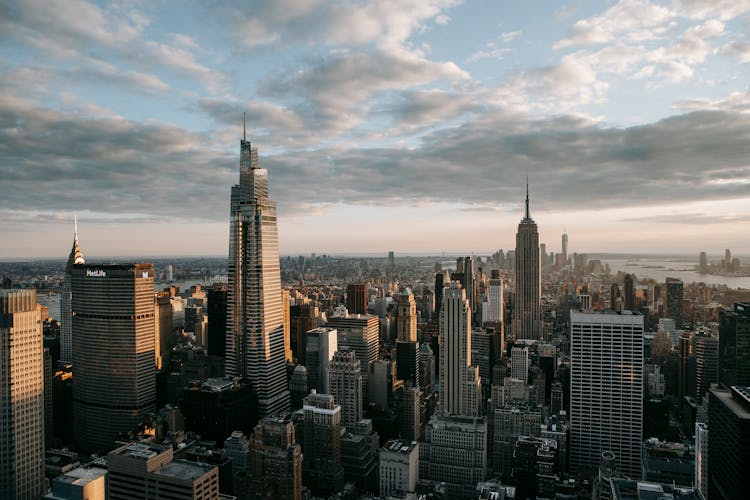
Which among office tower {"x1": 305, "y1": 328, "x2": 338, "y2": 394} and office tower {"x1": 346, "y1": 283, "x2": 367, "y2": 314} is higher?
office tower {"x1": 346, "y1": 283, "x2": 367, "y2": 314}

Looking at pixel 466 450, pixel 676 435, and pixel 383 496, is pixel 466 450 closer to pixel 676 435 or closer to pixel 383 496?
pixel 383 496

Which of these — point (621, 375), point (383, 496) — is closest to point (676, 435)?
point (621, 375)

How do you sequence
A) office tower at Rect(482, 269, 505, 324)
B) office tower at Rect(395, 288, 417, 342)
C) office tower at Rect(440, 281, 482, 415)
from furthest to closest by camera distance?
office tower at Rect(482, 269, 505, 324), office tower at Rect(395, 288, 417, 342), office tower at Rect(440, 281, 482, 415)

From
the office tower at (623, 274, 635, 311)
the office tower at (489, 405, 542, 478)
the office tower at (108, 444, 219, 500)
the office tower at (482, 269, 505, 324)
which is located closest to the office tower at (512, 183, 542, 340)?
the office tower at (482, 269, 505, 324)

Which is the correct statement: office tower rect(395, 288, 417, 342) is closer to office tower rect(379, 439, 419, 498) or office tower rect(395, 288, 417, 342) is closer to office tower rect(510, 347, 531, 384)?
office tower rect(510, 347, 531, 384)

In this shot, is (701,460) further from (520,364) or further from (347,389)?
(520,364)

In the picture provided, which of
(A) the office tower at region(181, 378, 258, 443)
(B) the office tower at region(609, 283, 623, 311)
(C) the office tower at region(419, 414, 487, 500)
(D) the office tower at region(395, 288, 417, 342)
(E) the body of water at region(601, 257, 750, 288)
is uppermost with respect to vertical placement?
(E) the body of water at region(601, 257, 750, 288)
